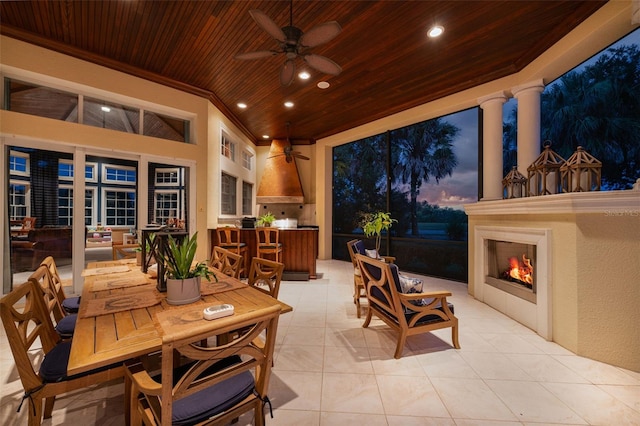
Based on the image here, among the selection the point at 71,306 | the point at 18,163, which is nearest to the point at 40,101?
the point at 18,163

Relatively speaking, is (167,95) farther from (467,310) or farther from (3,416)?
(467,310)

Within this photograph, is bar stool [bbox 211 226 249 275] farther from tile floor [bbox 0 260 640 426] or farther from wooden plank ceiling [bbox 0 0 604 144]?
wooden plank ceiling [bbox 0 0 604 144]

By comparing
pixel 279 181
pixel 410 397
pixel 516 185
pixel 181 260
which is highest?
pixel 279 181

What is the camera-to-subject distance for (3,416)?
1635 millimetres

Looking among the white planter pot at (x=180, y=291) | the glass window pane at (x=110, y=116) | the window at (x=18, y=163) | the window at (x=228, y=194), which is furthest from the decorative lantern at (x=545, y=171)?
the window at (x=18, y=163)

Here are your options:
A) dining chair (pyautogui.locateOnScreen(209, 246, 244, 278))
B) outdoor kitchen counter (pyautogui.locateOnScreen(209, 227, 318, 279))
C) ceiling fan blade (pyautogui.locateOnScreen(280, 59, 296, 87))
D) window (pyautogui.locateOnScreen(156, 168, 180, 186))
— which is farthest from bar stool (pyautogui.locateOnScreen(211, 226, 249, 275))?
ceiling fan blade (pyautogui.locateOnScreen(280, 59, 296, 87))

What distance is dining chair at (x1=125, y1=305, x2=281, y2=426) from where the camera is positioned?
96cm

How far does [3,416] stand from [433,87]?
6134 mm

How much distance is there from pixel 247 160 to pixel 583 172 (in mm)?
6922

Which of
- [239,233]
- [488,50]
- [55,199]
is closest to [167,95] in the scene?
[55,199]

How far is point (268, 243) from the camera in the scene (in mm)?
4910

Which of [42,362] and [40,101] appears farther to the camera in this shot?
[40,101]

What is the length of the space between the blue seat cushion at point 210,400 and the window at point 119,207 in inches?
153

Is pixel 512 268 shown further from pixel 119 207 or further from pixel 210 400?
pixel 119 207
